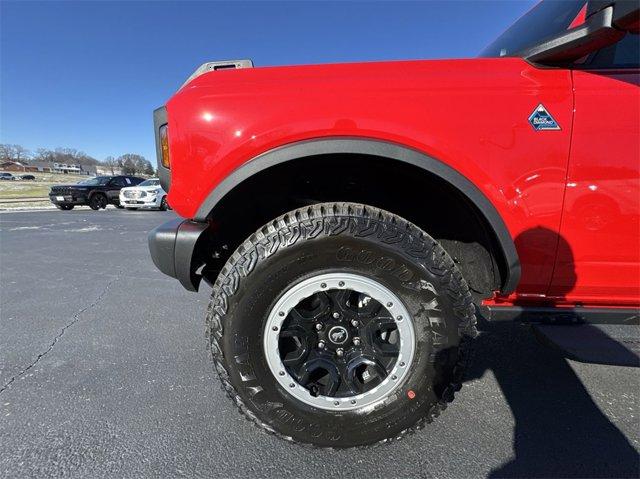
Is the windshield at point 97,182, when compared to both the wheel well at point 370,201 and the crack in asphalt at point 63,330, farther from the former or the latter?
the wheel well at point 370,201

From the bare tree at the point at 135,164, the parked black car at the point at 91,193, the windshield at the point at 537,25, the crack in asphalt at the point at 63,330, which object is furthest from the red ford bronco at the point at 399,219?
the bare tree at the point at 135,164

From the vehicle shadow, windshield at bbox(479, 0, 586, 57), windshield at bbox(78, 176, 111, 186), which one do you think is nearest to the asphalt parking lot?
the vehicle shadow

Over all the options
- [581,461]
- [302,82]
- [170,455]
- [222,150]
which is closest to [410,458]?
[581,461]

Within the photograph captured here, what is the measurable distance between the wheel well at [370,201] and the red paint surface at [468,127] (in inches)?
5.4

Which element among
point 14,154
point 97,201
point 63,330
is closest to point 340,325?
point 63,330

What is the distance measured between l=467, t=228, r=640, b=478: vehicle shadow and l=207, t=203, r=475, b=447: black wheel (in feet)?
1.67

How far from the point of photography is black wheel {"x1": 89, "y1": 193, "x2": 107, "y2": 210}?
52.7 ft

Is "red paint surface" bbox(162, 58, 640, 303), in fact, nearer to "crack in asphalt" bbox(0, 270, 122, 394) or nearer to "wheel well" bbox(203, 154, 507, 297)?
"wheel well" bbox(203, 154, 507, 297)

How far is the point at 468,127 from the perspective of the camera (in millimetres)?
1532

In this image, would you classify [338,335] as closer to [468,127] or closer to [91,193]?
[468,127]

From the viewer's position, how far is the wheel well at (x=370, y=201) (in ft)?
5.65

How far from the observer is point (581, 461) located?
62.2 inches

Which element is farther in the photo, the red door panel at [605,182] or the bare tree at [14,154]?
the bare tree at [14,154]

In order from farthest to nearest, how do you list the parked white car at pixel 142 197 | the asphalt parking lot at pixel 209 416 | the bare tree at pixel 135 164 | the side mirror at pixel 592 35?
the bare tree at pixel 135 164, the parked white car at pixel 142 197, the asphalt parking lot at pixel 209 416, the side mirror at pixel 592 35
